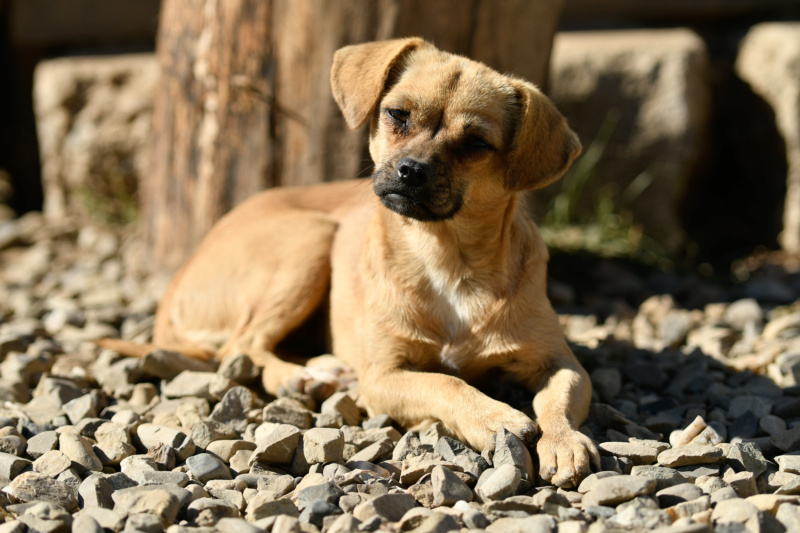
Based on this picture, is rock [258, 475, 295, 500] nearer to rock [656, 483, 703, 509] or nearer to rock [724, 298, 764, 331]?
rock [656, 483, 703, 509]

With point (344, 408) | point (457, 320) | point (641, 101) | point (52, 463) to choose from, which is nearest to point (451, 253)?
point (457, 320)

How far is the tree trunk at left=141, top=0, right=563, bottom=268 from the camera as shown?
499 cm

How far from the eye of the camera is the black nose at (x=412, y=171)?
11.1 feet

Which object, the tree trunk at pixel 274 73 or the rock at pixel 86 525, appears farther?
the tree trunk at pixel 274 73

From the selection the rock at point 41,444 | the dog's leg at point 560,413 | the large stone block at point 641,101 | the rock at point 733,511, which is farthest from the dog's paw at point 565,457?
the large stone block at point 641,101

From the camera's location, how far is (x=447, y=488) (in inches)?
110

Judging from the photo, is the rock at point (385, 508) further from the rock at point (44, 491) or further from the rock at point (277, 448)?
the rock at point (44, 491)

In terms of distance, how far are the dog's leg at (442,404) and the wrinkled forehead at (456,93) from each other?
3.69ft

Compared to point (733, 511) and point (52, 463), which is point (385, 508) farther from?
point (52, 463)

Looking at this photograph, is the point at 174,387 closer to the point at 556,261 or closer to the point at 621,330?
the point at 621,330

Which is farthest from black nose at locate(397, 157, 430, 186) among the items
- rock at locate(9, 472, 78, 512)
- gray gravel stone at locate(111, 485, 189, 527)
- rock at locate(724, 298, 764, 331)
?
rock at locate(724, 298, 764, 331)

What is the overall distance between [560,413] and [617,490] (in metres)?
0.57

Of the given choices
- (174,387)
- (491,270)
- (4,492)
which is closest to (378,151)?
(491,270)

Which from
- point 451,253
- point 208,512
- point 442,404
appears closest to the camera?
point 208,512
